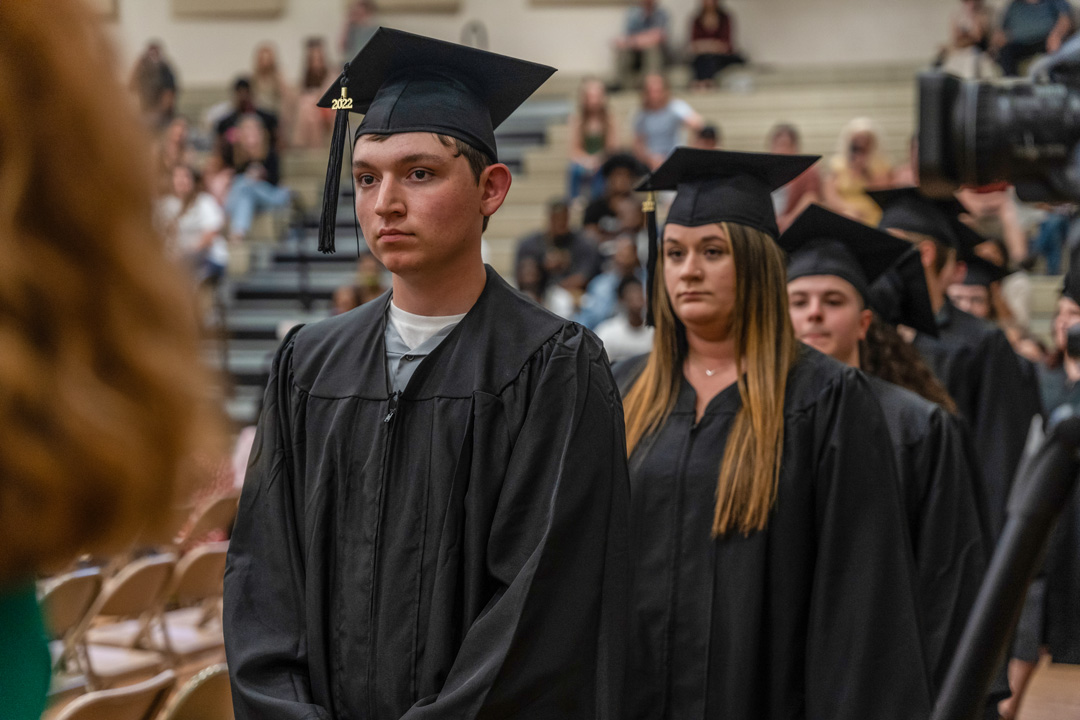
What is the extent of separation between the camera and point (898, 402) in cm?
373

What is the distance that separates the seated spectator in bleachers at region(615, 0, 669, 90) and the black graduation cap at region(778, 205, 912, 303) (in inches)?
457

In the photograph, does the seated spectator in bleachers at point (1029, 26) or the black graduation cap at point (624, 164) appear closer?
the black graduation cap at point (624, 164)

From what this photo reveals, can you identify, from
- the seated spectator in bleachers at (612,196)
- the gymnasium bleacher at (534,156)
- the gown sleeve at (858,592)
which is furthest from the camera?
the gymnasium bleacher at (534,156)

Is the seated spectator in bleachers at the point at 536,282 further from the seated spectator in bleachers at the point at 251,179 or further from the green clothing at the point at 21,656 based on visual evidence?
the green clothing at the point at 21,656

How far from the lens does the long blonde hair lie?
9.39 feet

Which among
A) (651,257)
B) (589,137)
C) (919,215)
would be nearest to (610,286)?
(589,137)

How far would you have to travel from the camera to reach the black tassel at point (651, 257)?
10.4 ft

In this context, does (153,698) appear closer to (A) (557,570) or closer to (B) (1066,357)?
(A) (557,570)

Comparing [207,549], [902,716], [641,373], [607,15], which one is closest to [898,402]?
[641,373]

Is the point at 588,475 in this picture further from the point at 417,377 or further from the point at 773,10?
the point at 773,10

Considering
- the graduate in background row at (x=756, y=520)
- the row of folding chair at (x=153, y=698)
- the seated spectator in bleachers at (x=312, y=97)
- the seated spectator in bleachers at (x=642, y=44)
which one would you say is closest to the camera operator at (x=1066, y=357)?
the graduate in background row at (x=756, y=520)

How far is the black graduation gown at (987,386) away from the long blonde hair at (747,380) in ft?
7.63

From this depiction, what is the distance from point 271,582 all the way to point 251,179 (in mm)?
11164

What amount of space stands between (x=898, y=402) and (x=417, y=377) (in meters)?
2.00
